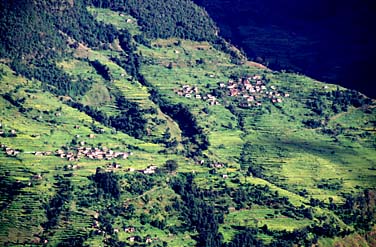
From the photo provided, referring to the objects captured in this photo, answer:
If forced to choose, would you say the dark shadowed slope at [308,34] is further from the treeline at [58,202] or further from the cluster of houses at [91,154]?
the treeline at [58,202]

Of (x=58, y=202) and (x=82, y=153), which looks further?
(x=82, y=153)

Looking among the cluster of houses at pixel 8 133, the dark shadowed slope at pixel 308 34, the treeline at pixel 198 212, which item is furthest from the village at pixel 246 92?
the cluster of houses at pixel 8 133

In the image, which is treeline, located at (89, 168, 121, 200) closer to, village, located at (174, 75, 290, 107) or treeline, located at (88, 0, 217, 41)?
village, located at (174, 75, 290, 107)

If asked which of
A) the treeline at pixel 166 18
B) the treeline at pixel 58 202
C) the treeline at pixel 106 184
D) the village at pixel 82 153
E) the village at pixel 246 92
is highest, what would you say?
the treeline at pixel 166 18

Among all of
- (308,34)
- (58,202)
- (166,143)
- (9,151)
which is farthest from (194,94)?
(308,34)

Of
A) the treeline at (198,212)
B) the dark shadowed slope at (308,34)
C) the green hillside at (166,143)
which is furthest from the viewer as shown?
the dark shadowed slope at (308,34)

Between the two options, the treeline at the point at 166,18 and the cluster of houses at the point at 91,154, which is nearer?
the cluster of houses at the point at 91,154

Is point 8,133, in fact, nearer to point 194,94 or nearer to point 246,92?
point 194,94
